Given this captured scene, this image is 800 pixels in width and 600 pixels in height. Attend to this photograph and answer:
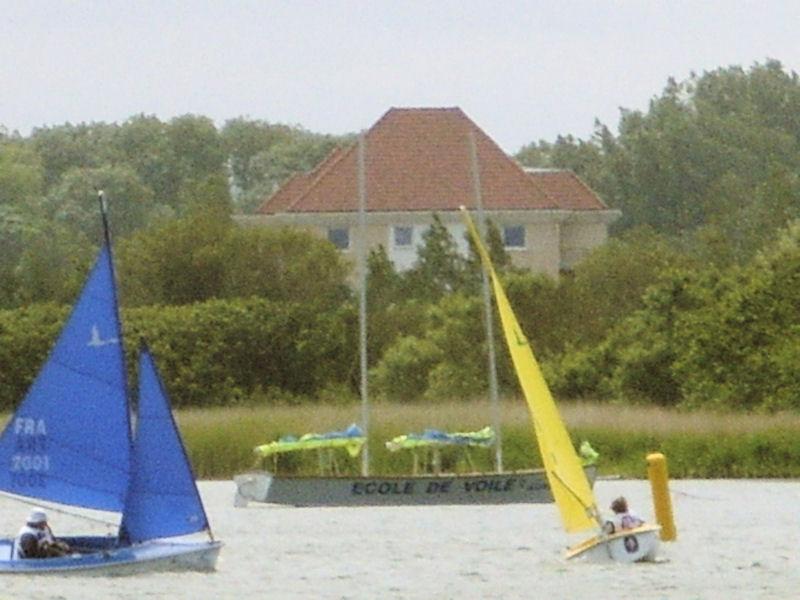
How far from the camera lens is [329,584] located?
2817 centimetres

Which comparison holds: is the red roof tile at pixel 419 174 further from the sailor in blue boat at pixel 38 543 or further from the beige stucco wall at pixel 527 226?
the sailor in blue boat at pixel 38 543

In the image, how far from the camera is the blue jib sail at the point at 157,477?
2705 centimetres

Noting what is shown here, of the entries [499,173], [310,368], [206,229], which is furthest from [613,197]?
[310,368]

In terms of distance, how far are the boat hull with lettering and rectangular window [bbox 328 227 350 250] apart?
177 feet

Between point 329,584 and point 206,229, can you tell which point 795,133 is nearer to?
point 206,229

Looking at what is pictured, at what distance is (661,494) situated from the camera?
104 feet

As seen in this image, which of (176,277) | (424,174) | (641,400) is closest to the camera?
(641,400)

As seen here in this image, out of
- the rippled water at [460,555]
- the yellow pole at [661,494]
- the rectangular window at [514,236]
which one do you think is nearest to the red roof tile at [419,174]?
the rectangular window at [514,236]

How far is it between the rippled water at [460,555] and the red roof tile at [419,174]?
47.2 metres

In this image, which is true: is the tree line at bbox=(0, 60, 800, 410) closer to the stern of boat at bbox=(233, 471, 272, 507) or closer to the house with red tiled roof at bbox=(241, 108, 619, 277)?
the house with red tiled roof at bbox=(241, 108, 619, 277)

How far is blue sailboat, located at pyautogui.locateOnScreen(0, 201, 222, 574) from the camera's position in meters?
27.2

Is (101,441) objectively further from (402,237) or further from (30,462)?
(402,237)

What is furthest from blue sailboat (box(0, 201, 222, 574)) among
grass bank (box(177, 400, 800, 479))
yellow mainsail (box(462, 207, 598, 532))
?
grass bank (box(177, 400, 800, 479))

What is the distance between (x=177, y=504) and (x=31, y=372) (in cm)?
3129
